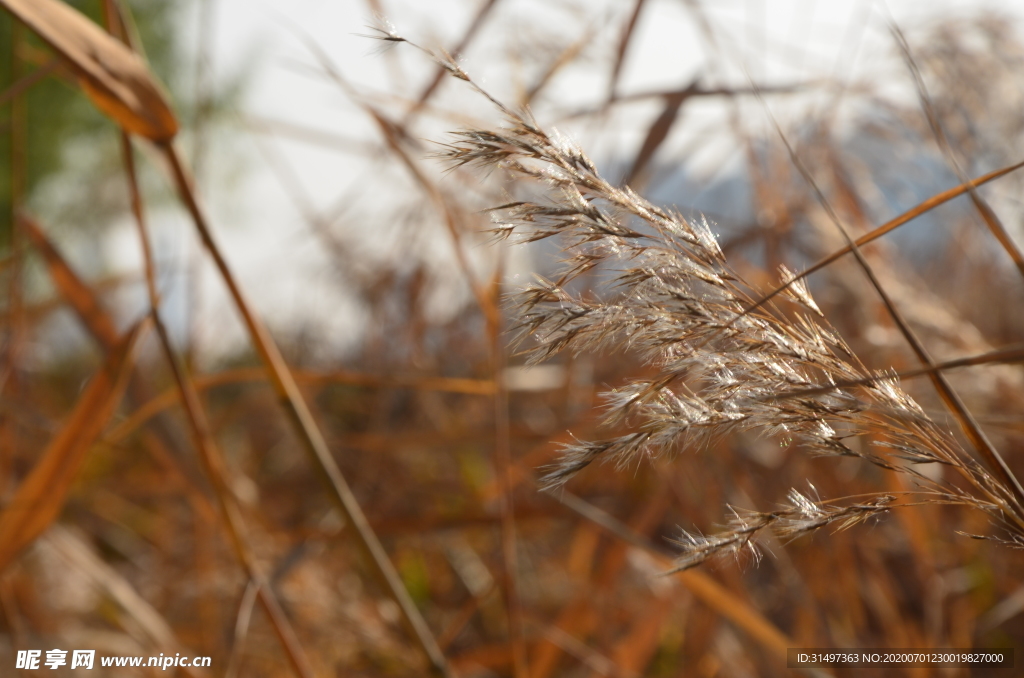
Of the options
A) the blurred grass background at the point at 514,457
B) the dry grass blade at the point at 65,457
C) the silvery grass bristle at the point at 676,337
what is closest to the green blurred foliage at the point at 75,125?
the blurred grass background at the point at 514,457

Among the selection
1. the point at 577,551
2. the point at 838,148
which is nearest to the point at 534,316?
the point at 577,551

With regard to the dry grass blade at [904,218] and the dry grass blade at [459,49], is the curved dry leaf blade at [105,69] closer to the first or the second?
the dry grass blade at [459,49]

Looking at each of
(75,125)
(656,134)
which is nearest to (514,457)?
(656,134)

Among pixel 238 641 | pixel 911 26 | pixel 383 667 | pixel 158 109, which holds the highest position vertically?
pixel 911 26

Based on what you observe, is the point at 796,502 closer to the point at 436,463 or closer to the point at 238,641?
the point at 238,641

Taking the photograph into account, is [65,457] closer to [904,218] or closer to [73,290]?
[73,290]

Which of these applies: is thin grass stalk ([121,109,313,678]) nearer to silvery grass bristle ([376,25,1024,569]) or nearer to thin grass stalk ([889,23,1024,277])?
silvery grass bristle ([376,25,1024,569])
